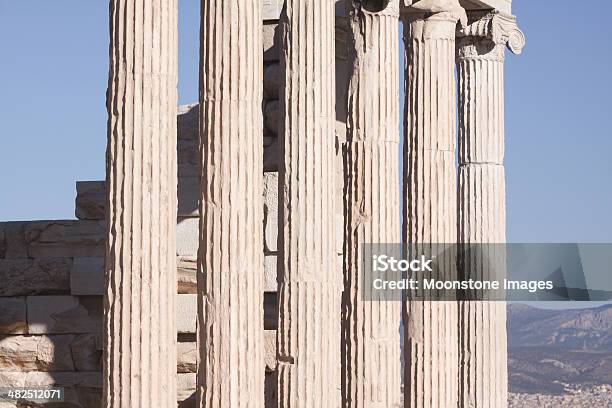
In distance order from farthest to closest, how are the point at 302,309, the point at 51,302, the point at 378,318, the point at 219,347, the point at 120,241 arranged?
the point at 51,302 → the point at 378,318 → the point at 302,309 → the point at 219,347 → the point at 120,241

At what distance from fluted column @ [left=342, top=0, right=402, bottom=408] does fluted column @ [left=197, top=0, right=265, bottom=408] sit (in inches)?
190

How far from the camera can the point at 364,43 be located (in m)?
35.7

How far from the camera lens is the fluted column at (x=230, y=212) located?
29844 mm

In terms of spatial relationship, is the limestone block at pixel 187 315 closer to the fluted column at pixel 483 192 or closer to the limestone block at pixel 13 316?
the limestone block at pixel 13 316

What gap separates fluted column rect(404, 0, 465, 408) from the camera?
1496 inches

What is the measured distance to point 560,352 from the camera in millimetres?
59406

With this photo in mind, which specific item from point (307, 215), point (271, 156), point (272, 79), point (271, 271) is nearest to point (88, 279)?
point (271, 271)

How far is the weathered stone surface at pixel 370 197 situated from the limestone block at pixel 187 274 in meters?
6.47

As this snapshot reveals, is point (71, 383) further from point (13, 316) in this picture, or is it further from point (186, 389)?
point (186, 389)

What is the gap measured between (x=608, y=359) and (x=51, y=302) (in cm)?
2715

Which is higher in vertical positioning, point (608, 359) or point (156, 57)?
point (156, 57)

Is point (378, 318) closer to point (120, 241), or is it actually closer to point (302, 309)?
point (302, 309)

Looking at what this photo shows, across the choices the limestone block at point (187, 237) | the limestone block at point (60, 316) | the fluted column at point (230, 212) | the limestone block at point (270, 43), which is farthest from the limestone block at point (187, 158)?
the fluted column at point (230, 212)

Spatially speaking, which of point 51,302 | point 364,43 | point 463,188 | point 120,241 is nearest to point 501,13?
point 463,188
